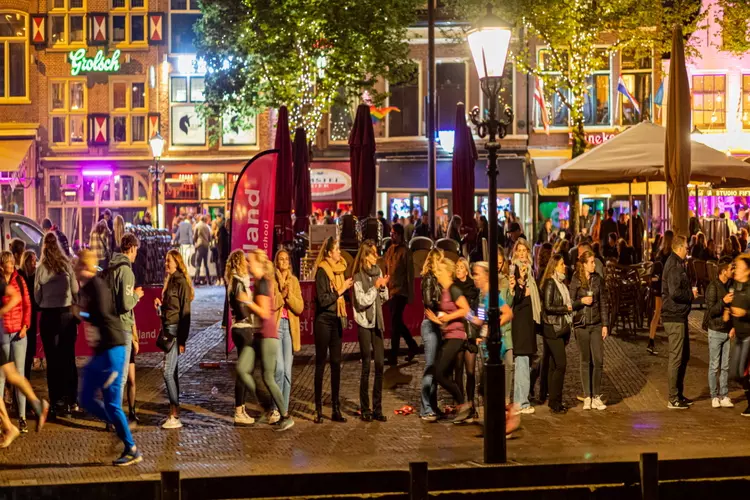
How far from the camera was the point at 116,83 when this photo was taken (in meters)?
42.0

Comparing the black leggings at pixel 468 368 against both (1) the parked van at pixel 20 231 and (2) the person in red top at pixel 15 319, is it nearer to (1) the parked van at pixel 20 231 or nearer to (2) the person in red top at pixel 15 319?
(2) the person in red top at pixel 15 319

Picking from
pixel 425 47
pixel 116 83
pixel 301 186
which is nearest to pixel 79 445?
pixel 301 186

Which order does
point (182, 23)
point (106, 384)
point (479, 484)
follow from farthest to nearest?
point (182, 23) → point (106, 384) → point (479, 484)

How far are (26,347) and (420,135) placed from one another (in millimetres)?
28169

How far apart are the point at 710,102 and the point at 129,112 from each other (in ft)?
70.4

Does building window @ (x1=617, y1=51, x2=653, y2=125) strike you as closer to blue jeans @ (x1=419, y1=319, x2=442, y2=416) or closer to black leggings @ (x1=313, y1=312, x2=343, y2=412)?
blue jeans @ (x1=419, y1=319, x2=442, y2=416)

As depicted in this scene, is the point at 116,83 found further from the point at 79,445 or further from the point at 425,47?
the point at 79,445

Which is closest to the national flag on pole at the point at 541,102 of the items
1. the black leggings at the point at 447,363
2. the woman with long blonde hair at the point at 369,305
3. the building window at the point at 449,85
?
the building window at the point at 449,85

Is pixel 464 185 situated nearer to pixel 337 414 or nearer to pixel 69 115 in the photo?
pixel 337 414

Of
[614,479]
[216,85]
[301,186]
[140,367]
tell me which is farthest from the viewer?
[216,85]

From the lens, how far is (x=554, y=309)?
1184 cm

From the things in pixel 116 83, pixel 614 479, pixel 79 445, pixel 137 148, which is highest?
pixel 116 83

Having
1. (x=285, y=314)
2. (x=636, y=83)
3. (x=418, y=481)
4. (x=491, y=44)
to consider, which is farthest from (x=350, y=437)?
(x=636, y=83)

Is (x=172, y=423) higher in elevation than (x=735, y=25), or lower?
lower
